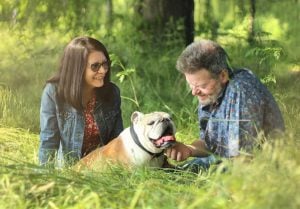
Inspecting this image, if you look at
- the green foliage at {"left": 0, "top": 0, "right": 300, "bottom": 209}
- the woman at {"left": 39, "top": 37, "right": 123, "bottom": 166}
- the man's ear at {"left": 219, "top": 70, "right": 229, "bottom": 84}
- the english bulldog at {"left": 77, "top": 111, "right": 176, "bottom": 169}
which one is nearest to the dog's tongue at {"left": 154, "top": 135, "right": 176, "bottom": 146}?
the english bulldog at {"left": 77, "top": 111, "right": 176, "bottom": 169}

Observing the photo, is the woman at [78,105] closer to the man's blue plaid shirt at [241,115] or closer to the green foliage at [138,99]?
the green foliage at [138,99]

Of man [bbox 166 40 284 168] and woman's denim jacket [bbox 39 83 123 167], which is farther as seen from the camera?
woman's denim jacket [bbox 39 83 123 167]

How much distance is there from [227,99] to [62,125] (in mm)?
1147

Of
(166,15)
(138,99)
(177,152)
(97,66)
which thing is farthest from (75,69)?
(166,15)

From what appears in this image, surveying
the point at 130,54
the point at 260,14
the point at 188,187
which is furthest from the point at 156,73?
the point at 260,14

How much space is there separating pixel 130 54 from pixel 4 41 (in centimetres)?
161

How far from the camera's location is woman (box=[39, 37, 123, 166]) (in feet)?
14.6

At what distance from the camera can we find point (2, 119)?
20.2ft

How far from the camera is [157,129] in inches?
158

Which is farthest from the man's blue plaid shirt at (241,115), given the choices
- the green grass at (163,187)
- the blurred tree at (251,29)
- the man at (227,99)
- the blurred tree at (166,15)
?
the blurred tree at (251,29)

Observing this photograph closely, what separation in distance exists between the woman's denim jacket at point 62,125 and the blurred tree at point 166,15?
353 centimetres

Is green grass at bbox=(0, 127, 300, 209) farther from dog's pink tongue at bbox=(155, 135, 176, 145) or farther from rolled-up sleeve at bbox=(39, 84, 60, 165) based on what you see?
rolled-up sleeve at bbox=(39, 84, 60, 165)

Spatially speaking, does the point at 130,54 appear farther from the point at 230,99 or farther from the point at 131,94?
the point at 230,99

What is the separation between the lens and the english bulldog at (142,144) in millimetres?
4016
